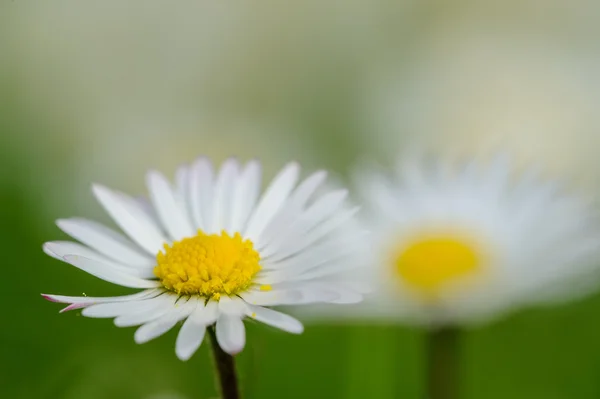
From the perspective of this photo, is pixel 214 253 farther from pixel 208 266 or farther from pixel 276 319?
pixel 276 319

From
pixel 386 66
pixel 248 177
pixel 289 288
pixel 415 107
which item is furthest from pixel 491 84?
pixel 289 288

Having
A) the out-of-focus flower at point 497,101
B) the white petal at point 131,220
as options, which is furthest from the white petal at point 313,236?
the out-of-focus flower at point 497,101

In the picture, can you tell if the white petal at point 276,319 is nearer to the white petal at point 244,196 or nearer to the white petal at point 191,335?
the white petal at point 191,335

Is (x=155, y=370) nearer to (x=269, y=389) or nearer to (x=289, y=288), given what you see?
(x=269, y=389)

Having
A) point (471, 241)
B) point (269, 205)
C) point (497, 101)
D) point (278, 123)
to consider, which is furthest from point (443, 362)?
point (278, 123)

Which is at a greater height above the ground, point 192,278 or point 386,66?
point 386,66

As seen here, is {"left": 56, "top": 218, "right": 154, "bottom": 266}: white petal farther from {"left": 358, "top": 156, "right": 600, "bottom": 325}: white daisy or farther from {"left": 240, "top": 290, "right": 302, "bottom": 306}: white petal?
{"left": 358, "top": 156, "right": 600, "bottom": 325}: white daisy
